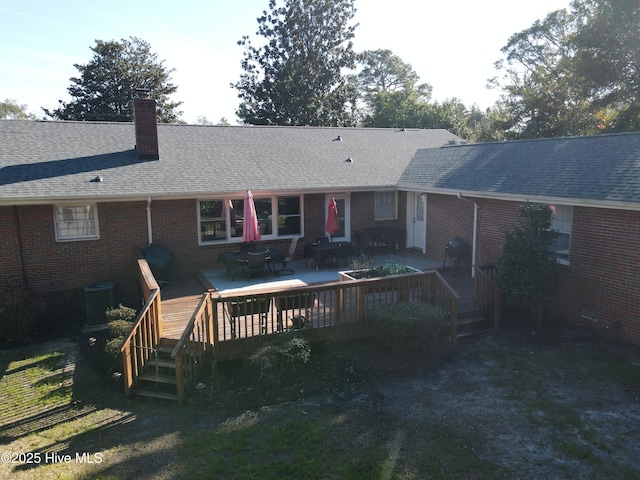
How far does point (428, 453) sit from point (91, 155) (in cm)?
1240

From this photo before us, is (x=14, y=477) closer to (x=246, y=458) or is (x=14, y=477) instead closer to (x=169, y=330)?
Answer: (x=246, y=458)

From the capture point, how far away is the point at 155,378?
779 centimetres

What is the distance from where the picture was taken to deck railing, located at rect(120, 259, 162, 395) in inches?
290

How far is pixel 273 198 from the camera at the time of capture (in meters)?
14.4

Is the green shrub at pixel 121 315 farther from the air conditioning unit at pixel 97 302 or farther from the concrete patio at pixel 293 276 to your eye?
the concrete patio at pixel 293 276

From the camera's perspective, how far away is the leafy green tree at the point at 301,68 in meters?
36.4

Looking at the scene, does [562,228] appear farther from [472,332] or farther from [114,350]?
[114,350]

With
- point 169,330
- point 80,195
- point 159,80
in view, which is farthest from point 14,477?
point 159,80

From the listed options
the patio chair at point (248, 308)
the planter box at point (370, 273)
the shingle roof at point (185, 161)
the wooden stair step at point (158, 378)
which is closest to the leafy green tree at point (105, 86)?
the shingle roof at point (185, 161)

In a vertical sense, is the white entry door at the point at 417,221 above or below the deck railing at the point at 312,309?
above

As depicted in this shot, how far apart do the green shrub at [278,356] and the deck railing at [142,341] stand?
1.82 metres

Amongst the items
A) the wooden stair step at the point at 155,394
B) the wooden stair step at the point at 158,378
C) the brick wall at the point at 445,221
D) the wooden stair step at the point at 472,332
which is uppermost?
the brick wall at the point at 445,221

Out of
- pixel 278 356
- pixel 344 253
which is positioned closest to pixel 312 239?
pixel 344 253

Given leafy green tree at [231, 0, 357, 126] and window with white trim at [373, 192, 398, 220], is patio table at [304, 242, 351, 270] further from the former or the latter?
leafy green tree at [231, 0, 357, 126]
